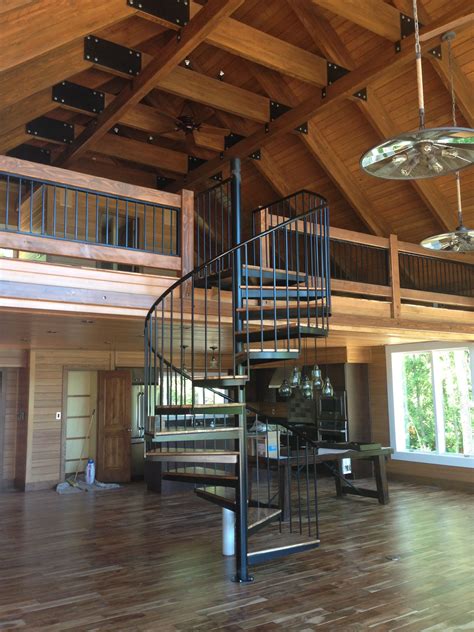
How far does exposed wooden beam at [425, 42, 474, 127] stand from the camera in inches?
263

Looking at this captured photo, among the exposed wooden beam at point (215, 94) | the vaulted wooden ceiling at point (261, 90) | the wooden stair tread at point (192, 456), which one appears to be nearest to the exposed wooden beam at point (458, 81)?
the vaulted wooden ceiling at point (261, 90)

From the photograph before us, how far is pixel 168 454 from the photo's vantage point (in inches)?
181

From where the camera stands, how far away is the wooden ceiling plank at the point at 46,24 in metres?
4.61

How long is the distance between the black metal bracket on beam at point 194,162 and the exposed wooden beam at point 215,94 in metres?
1.86

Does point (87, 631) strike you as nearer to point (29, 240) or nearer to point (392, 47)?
point (29, 240)

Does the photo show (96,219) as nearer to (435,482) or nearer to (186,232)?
(186,232)

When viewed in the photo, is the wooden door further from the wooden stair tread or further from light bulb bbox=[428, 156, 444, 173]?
light bulb bbox=[428, 156, 444, 173]

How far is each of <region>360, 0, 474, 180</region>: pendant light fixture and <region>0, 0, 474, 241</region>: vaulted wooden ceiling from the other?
10.0 feet

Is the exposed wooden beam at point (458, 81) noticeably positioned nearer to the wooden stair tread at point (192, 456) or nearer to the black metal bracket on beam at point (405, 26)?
the black metal bracket on beam at point (405, 26)

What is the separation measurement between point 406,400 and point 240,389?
6076mm

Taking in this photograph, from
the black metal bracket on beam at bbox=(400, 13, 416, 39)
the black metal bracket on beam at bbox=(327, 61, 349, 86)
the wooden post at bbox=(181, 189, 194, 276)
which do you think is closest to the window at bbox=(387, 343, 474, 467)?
the black metal bracket on beam at bbox=(327, 61, 349, 86)

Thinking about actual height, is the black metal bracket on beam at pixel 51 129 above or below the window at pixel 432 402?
above

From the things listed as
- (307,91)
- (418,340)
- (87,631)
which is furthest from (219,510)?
(307,91)

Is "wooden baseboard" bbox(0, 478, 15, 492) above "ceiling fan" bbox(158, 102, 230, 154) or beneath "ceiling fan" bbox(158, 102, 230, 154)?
beneath
